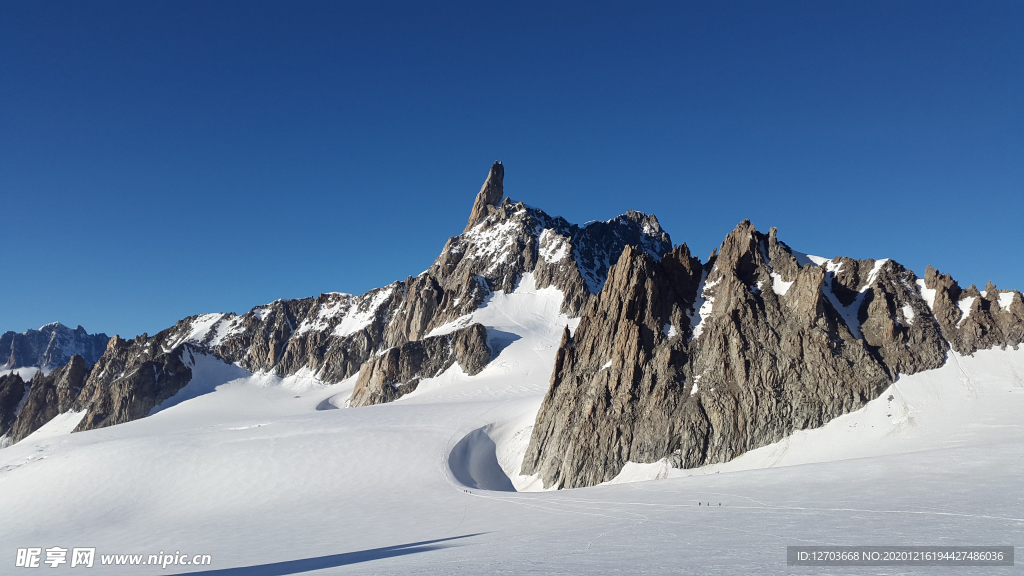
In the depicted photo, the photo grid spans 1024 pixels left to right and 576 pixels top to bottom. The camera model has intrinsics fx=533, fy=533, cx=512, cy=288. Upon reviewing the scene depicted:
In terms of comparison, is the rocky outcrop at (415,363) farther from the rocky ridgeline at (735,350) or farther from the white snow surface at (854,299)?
the white snow surface at (854,299)

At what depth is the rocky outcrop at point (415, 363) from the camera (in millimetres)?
117606

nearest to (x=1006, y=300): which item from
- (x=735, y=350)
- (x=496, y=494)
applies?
(x=735, y=350)

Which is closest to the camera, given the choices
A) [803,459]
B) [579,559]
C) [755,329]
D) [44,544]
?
[579,559]

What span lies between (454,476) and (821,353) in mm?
40797

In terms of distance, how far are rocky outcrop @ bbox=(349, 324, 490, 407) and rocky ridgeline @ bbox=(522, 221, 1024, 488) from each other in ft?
193

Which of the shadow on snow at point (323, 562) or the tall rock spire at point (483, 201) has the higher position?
the tall rock spire at point (483, 201)

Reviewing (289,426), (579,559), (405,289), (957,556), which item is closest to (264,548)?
(579,559)

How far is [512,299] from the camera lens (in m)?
152

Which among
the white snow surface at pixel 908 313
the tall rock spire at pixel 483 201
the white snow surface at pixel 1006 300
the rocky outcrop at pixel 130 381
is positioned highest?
the tall rock spire at pixel 483 201

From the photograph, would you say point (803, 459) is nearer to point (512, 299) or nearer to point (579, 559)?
point (579, 559)

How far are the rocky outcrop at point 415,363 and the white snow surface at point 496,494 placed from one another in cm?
2840

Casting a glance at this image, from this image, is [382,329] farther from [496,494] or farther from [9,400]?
[496,494]

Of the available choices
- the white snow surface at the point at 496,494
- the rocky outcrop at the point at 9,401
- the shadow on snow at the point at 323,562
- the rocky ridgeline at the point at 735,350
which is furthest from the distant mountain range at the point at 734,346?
the rocky outcrop at the point at 9,401

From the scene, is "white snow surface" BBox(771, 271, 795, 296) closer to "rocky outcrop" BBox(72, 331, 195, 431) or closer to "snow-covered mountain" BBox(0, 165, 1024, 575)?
"snow-covered mountain" BBox(0, 165, 1024, 575)
